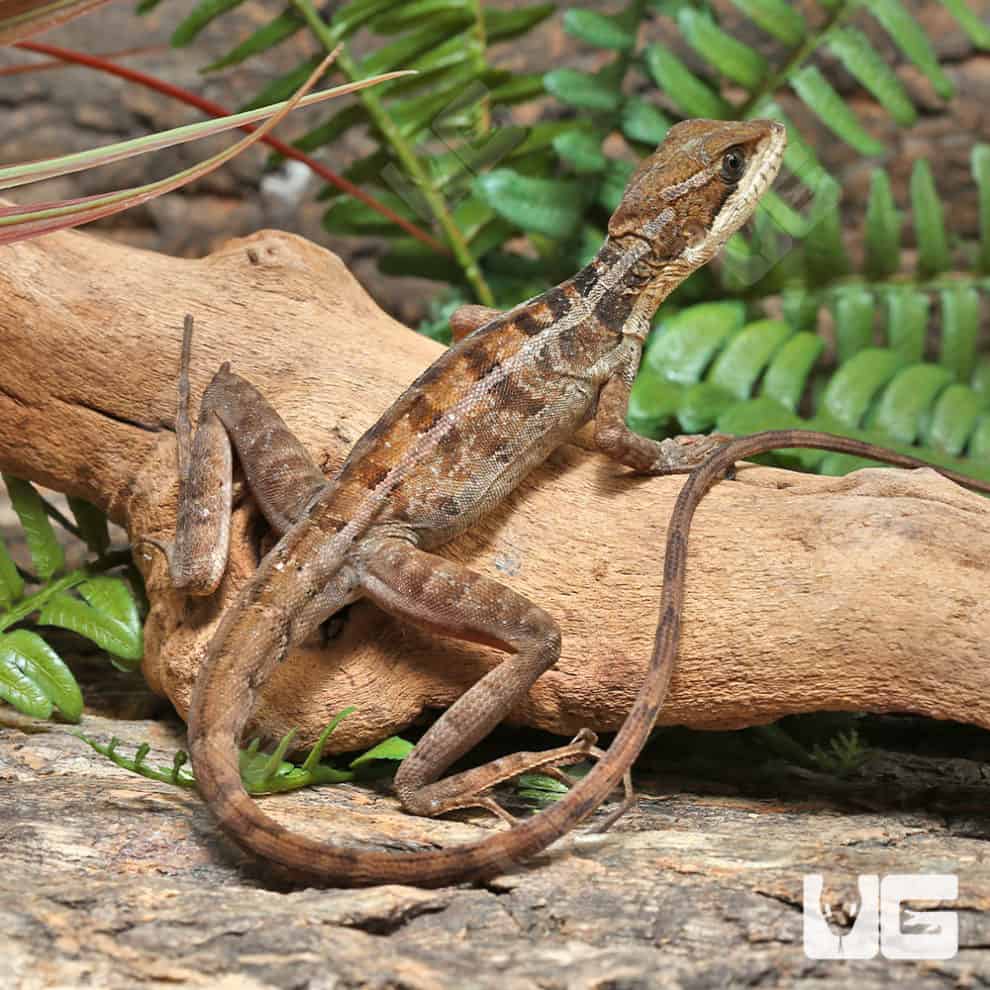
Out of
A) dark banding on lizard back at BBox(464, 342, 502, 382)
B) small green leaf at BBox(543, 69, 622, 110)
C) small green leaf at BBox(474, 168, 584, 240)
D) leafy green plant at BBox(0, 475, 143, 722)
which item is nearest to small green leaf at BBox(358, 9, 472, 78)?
small green leaf at BBox(543, 69, 622, 110)

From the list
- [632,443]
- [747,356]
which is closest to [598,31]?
[747,356]

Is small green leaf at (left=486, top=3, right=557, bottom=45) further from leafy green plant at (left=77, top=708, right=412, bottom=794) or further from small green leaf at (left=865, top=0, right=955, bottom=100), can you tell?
leafy green plant at (left=77, top=708, right=412, bottom=794)

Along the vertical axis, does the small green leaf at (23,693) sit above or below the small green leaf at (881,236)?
below

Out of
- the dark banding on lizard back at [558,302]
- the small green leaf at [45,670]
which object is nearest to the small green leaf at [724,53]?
the dark banding on lizard back at [558,302]

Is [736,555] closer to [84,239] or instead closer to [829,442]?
[829,442]

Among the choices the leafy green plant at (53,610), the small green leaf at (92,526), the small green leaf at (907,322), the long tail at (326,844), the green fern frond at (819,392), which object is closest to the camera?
the long tail at (326,844)

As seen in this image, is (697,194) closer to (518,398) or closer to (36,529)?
(518,398)

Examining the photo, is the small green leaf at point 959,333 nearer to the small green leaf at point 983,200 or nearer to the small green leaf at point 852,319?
the small green leaf at point 983,200
